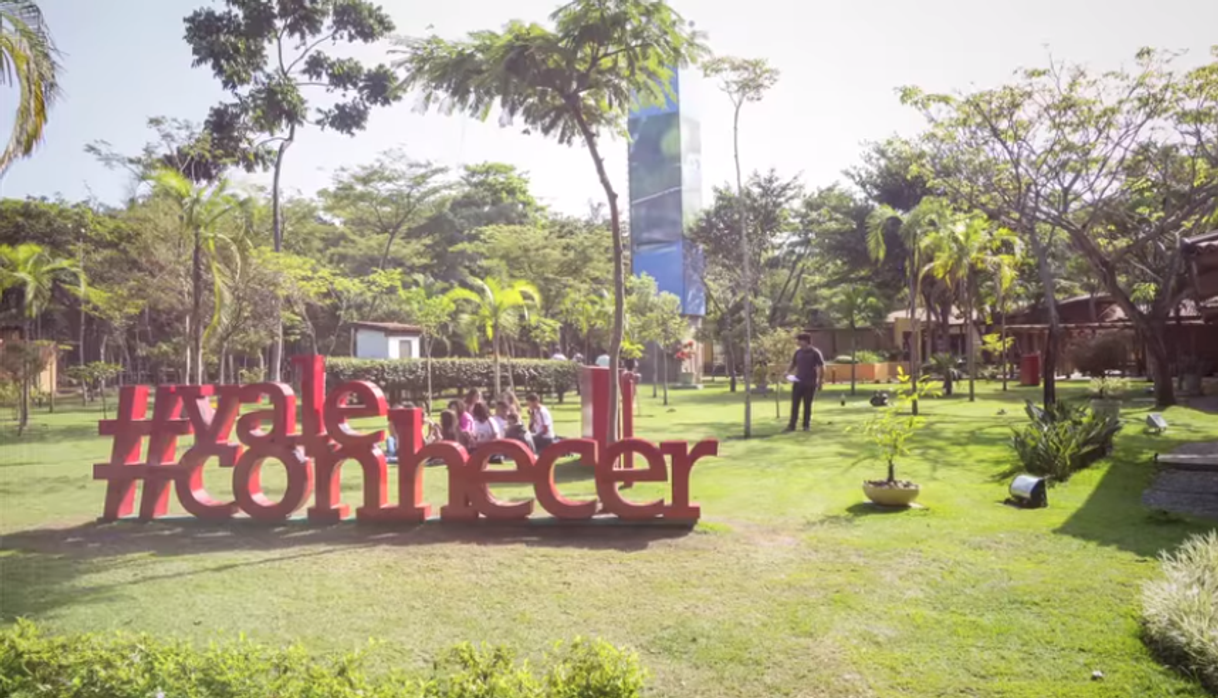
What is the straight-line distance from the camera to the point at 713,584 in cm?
502

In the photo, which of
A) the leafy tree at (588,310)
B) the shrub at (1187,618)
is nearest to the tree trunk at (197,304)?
the shrub at (1187,618)

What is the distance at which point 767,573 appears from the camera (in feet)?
17.2

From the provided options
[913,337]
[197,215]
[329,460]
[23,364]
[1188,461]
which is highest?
[197,215]

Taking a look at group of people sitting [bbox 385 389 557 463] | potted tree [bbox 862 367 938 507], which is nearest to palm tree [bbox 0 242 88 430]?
group of people sitting [bbox 385 389 557 463]

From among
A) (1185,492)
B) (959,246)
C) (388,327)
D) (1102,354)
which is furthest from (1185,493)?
(1102,354)

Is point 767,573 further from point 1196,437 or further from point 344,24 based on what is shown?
point 1196,437

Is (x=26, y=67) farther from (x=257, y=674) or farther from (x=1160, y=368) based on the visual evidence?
(x=1160, y=368)

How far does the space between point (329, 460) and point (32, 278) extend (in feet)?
10.5

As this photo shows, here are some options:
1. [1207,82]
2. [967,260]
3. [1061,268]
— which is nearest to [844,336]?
[1061,268]

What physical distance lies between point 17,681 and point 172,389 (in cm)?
333

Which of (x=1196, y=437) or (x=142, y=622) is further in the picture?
(x=1196, y=437)

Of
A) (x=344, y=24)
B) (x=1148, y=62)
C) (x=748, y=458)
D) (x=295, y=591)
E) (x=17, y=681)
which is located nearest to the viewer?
(x=17, y=681)

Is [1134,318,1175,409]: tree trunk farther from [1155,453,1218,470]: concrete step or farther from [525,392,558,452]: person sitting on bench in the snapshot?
[525,392,558,452]: person sitting on bench

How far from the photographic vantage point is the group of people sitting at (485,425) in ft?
29.6
